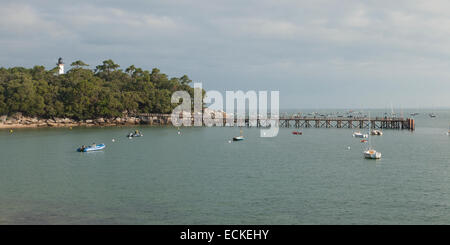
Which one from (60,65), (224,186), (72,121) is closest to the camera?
(224,186)

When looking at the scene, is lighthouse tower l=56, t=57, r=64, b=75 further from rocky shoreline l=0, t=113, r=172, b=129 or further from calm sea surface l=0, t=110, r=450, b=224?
calm sea surface l=0, t=110, r=450, b=224

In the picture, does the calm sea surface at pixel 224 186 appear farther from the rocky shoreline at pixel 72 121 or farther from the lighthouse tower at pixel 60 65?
the lighthouse tower at pixel 60 65

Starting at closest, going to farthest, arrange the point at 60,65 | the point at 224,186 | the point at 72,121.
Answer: the point at 224,186, the point at 72,121, the point at 60,65

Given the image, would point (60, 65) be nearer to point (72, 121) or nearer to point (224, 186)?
point (72, 121)

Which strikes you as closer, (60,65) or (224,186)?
(224,186)

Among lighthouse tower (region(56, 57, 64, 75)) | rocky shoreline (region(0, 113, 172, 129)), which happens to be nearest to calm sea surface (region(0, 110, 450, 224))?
rocky shoreline (region(0, 113, 172, 129))

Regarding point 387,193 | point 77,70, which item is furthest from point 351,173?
point 77,70

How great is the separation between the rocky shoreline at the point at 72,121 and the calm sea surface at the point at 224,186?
6461 cm

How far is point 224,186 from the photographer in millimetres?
41906

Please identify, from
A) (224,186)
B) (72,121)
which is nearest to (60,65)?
(72,121)

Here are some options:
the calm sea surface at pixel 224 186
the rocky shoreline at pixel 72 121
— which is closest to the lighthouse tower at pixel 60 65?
the rocky shoreline at pixel 72 121

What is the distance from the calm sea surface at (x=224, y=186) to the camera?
3134 cm

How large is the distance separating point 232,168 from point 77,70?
125 m

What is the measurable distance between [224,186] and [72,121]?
11061 cm
